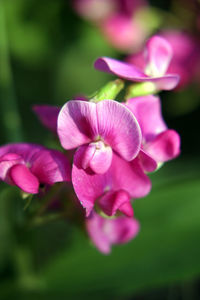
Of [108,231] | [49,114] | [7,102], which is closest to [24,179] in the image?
[49,114]

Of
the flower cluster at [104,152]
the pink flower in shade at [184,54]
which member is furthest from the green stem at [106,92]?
the pink flower in shade at [184,54]

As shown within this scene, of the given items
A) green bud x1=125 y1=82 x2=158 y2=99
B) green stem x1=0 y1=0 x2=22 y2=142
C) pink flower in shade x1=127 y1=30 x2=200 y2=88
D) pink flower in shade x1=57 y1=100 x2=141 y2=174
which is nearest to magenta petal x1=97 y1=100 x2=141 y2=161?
pink flower in shade x1=57 y1=100 x2=141 y2=174

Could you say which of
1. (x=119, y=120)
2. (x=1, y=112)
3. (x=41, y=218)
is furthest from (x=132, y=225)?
(x=1, y=112)

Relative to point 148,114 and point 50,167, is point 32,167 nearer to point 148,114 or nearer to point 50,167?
point 50,167

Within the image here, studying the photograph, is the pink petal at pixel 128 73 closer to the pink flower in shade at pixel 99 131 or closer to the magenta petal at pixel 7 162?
the pink flower in shade at pixel 99 131

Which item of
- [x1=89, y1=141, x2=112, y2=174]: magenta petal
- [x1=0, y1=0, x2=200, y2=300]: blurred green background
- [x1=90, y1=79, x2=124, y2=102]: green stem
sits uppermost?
[x1=90, y1=79, x2=124, y2=102]: green stem

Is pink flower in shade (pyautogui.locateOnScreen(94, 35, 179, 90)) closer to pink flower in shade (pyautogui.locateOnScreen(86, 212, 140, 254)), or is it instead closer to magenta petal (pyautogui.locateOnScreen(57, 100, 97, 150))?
magenta petal (pyautogui.locateOnScreen(57, 100, 97, 150))

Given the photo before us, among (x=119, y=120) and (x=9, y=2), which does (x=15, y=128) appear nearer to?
(x=119, y=120)
